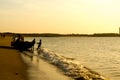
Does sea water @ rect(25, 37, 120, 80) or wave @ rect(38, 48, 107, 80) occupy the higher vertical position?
wave @ rect(38, 48, 107, 80)

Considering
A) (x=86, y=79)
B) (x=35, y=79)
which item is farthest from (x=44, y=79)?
(x=86, y=79)

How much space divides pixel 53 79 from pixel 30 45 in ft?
80.1

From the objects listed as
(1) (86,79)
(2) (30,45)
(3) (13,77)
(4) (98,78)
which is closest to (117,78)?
(4) (98,78)

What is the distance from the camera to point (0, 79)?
42.5ft

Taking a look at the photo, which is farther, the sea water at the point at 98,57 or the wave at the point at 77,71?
the sea water at the point at 98,57

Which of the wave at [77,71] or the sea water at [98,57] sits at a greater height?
the wave at [77,71]

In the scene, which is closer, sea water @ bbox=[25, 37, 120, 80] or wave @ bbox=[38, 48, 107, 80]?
wave @ bbox=[38, 48, 107, 80]

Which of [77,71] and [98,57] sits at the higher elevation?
[77,71]

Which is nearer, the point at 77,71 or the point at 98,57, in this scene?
the point at 77,71

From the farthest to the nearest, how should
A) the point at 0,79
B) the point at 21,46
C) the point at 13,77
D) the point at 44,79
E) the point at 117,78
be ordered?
1. the point at 21,46
2. the point at 117,78
3. the point at 44,79
4. the point at 13,77
5. the point at 0,79

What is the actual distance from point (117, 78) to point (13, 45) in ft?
83.7

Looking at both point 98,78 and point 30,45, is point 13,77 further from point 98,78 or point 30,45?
point 30,45

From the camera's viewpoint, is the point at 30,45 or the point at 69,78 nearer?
the point at 69,78

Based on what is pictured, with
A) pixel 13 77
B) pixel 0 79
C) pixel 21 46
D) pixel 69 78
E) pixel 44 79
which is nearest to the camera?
pixel 0 79
